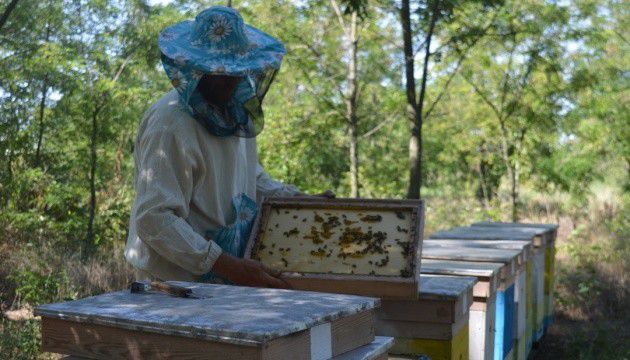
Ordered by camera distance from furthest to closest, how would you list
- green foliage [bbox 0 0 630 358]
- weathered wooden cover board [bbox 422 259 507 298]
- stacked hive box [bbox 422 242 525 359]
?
1. green foliage [bbox 0 0 630 358]
2. stacked hive box [bbox 422 242 525 359]
3. weathered wooden cover board [bbox 422 259 507 298]

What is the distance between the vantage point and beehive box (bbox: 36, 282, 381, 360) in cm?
152

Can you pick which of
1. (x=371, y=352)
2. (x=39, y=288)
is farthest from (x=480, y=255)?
(x=39, y=288)

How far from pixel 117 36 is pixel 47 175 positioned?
1.60 meters

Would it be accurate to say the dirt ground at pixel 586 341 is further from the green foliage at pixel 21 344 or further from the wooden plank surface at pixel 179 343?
the wooden plank surface at pixel 179 343

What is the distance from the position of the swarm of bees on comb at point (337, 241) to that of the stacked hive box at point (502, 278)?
4.03ft

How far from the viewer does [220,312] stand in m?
1.66

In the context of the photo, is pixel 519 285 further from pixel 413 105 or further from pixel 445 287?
pixel 413 105

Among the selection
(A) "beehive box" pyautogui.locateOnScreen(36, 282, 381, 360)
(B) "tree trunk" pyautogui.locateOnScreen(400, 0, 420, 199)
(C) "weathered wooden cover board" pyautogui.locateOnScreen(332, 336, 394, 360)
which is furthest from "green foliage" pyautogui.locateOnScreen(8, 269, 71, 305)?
(C) "weathered wooden cover board" pyautogui.locateOnScreen(332, 336, 394, 360)

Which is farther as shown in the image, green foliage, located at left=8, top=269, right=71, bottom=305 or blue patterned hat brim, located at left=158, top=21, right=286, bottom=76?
green foliage, located at left=8, top=269, right=71, bottom=305

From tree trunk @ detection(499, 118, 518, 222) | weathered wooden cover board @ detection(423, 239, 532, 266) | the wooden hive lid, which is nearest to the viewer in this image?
the wooden hive lid

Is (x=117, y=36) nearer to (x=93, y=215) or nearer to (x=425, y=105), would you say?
(x=93, y=215)

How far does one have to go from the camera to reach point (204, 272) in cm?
238

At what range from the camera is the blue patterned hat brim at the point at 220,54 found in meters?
2.39

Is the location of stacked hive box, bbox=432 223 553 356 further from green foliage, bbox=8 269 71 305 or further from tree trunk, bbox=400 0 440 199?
green foliage, bbox=8 269 71 305
